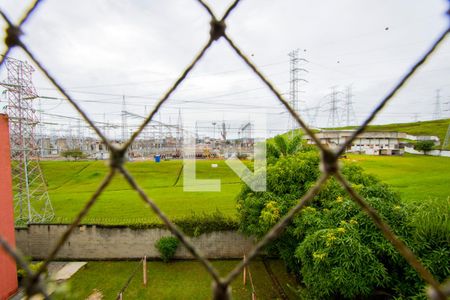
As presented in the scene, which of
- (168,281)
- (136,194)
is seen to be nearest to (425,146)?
(136,194)

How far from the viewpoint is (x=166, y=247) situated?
26.0 ft

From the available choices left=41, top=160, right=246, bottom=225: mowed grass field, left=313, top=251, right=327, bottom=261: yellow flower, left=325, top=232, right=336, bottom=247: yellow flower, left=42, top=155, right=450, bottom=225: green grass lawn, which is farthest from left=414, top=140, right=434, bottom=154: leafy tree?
left=313, top=251, right=327, bottom=261: yellow flower

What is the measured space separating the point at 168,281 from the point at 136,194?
1092 centimetres

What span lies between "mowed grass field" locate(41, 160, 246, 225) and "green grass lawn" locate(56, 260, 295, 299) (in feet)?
5.34

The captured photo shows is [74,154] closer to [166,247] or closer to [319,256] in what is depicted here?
[166,247]

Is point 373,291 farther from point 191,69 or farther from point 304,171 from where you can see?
point 191,69

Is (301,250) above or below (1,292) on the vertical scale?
above

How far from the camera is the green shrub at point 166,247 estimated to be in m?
7.93

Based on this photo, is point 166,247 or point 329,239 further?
point 166,247

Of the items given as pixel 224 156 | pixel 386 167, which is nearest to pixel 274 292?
pixel 386 167

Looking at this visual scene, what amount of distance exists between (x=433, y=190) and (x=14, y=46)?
13437 millimetres

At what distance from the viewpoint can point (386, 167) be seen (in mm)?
20109

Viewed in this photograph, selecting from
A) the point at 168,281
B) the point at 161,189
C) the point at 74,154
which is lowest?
the point at 168,281

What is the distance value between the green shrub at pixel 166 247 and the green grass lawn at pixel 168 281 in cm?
24
